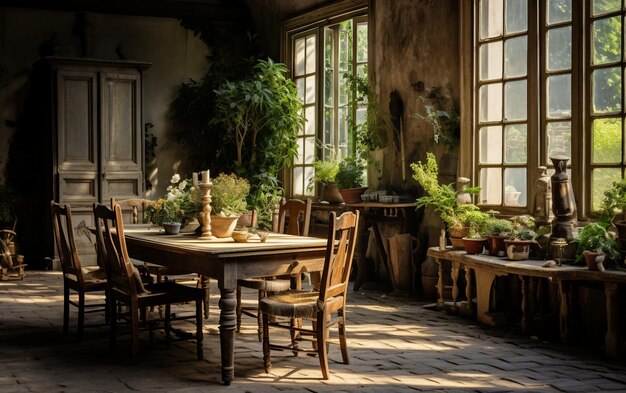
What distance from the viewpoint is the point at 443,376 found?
201 inches

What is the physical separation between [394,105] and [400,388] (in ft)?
14.4

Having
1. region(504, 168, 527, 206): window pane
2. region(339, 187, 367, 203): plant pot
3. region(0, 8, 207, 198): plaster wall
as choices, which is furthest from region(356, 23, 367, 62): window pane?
region(0, 8, 207, 198): plaster wall

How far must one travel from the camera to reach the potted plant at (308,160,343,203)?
31.9 ft

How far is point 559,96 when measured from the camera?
6.89 m

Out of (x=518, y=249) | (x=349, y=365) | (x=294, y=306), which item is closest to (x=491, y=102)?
(x=518, y=249)

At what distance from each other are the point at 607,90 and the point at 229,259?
3423mm

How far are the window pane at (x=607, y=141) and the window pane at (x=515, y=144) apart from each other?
761 mm

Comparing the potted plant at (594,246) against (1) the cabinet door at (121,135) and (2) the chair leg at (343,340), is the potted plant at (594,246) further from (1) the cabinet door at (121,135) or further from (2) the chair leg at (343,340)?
(1) the cabinet door at (121,135)

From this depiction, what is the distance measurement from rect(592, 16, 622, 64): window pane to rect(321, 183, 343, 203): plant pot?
3839 mm

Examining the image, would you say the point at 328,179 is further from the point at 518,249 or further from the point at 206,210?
the point at 206,210

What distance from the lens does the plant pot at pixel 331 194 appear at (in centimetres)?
972

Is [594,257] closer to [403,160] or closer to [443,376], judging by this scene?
[443,376]

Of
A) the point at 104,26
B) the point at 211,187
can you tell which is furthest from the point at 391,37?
the point at 104,26

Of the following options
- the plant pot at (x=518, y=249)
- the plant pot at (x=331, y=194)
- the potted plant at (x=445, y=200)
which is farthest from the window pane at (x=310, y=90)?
the plant pot at (x=518, y=249)
